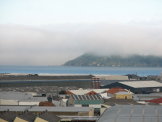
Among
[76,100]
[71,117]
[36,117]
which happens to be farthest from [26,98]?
[36,117]

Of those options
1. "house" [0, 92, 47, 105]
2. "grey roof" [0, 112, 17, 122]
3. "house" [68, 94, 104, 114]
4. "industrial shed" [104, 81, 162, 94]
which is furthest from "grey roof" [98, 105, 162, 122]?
"industrial shed" [104, 81, 162, 94]

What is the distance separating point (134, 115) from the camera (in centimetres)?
1933

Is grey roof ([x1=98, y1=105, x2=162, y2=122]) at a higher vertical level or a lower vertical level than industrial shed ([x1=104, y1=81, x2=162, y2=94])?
higher

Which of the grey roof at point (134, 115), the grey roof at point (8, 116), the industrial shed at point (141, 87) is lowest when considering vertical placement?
the grey roof at point (8, 116)

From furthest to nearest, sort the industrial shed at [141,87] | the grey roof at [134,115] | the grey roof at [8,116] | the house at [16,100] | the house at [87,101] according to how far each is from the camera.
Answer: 1. the industrial shed at [141,87]
2. the house at [16,100]
3. the house at [87,101]
4. the grey roof at [8,116]
5. the grey roof at [134,115]

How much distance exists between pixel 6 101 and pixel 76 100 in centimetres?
912

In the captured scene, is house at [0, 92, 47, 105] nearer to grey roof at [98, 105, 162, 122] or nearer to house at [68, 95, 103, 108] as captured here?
house at [68, 95, 103, 108]

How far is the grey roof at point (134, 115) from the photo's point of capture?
736 inches

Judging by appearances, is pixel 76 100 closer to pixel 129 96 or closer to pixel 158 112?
pixel 129 96

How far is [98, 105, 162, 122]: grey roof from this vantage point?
61.4 ft

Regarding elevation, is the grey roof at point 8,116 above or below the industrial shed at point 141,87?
below

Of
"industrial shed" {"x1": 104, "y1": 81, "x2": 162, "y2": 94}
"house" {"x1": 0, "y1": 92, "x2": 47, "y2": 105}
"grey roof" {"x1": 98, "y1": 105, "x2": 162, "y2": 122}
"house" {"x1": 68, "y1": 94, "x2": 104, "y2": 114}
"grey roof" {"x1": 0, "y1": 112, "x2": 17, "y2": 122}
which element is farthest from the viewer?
"industrial shed" {"x1": 104, "y1": 81, "x2": 162, "y2": 94}

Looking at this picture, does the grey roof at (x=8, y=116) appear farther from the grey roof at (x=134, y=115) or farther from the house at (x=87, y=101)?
the house at (x=87, y=101)

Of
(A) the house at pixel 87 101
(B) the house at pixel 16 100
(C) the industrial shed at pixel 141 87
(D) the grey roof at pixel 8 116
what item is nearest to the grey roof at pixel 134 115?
(D) the grey roof at pixel 8 116
